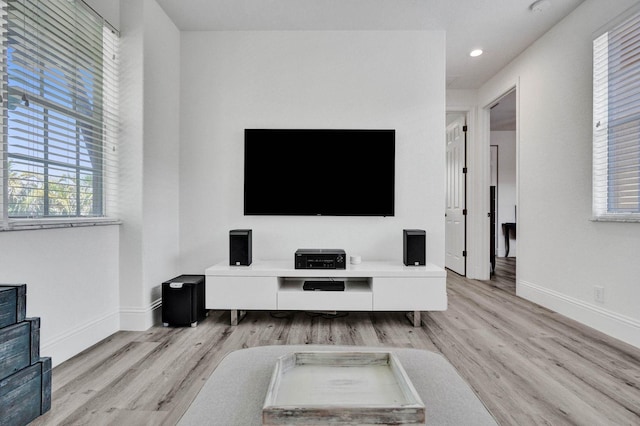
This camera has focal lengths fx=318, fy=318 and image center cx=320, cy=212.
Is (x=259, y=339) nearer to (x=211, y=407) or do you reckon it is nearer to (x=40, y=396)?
(x=40, y=396)

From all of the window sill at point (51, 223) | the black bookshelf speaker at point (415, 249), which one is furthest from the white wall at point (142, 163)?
the black bookshelf speaker at point (415, 249)

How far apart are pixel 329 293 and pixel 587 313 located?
6.71 feet

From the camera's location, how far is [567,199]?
2752 mm

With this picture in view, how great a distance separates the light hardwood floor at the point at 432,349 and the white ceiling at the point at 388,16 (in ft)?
8.51

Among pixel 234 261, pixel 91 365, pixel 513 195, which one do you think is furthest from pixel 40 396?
pixel 513 195

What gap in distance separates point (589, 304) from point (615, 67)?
180 centimetres

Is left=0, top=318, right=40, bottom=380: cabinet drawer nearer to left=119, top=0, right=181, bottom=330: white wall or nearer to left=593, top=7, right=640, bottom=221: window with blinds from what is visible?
left=119, top=0, right=181, bottom=330: white wall

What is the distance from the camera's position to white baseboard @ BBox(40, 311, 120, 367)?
1.81 meters

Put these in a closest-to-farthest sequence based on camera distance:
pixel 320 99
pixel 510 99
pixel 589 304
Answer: pixel 589 304, pixel 320 99, pixel 510 99

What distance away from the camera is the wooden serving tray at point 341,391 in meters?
0.68

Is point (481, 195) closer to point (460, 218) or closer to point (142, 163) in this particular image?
point (460, 218)

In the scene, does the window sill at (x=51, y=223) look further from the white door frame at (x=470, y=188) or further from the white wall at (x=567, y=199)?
the white door frame at (x=470, y=188)

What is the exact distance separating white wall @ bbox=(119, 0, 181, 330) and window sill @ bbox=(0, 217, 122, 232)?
0.24 meters

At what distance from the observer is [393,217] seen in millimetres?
2996
